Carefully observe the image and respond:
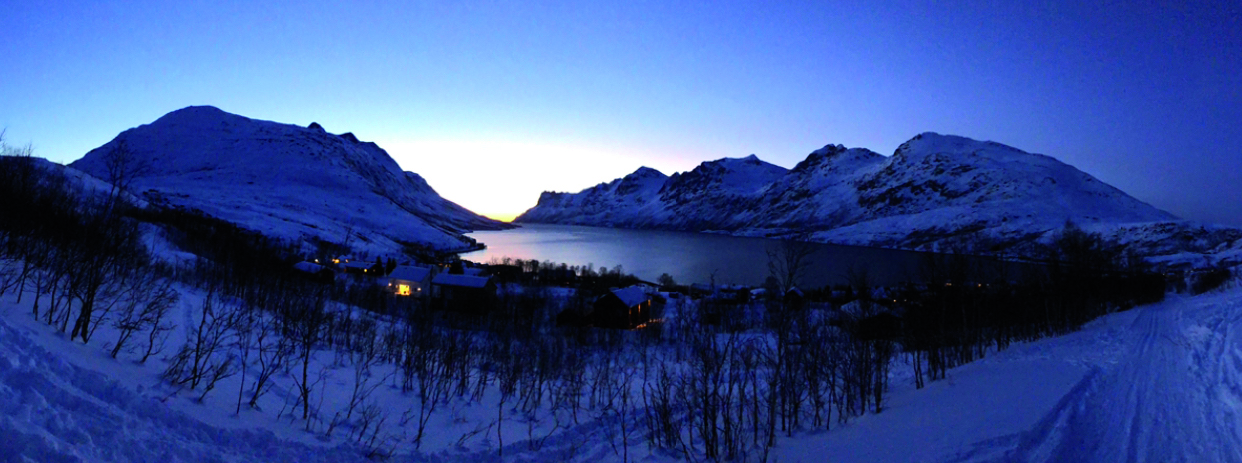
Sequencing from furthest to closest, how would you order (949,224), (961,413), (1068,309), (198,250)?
1. (949,224)
2. (198,250)
3. (1068,309)
4. (961,413)

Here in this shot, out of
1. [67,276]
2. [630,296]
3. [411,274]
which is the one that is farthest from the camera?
[411,274]

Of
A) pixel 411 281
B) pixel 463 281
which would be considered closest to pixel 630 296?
pixel 463 281

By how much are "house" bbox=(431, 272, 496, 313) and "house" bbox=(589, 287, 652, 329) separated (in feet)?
29.5

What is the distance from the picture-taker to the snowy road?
270 inches

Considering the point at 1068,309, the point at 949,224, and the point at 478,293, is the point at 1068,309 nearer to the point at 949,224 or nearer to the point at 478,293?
the point at 478,293

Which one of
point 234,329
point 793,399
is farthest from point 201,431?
point 234,329

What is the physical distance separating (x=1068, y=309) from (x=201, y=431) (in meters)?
39.6

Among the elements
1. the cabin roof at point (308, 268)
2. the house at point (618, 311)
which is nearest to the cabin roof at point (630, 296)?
the house at point (618, 311)

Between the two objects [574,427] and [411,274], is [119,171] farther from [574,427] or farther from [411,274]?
[574,427]

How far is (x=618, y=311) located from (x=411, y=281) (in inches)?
898

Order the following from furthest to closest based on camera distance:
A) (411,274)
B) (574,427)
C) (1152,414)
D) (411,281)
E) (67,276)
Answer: (411,274)
(411,281)
(67,276)
(574,427)
(1152,414)

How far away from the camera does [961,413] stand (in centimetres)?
914

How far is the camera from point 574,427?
1049 centimetres

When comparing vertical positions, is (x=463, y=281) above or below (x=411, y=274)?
above
